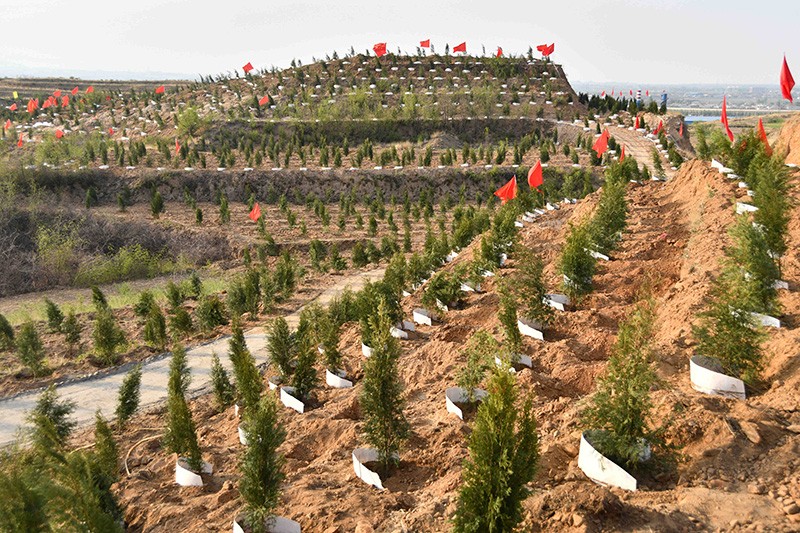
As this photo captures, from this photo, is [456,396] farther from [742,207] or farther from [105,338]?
[105,338]

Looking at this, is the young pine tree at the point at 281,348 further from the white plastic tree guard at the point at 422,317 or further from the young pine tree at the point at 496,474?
the young pine tree at the point at 496,474

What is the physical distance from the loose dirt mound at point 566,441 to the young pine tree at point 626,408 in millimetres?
303

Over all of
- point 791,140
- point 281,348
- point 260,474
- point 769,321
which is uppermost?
point 791,140

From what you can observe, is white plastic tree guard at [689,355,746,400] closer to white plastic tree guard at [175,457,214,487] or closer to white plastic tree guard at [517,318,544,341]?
white plastic tree guard at [517,318,544,341]

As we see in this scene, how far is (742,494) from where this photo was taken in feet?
14.7

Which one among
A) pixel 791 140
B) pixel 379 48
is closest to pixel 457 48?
pixel 379 48

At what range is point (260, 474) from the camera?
5.43 meters

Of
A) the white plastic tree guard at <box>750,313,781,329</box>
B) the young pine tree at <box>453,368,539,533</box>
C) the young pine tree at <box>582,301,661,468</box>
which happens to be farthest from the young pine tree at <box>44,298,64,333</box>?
the white plastic tree guard at <box>750,313,781,329</box>

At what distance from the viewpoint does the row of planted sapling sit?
19.6ft

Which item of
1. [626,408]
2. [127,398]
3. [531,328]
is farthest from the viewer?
[127,398]

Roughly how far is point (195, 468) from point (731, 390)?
5.84 metres

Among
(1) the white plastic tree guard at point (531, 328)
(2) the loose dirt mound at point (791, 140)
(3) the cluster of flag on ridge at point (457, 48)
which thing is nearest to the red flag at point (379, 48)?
(3) the cluster of flag on ridge at point (457, 48)

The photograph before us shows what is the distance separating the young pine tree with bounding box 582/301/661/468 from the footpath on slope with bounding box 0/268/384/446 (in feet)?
25.6

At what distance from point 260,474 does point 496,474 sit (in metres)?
2.24
